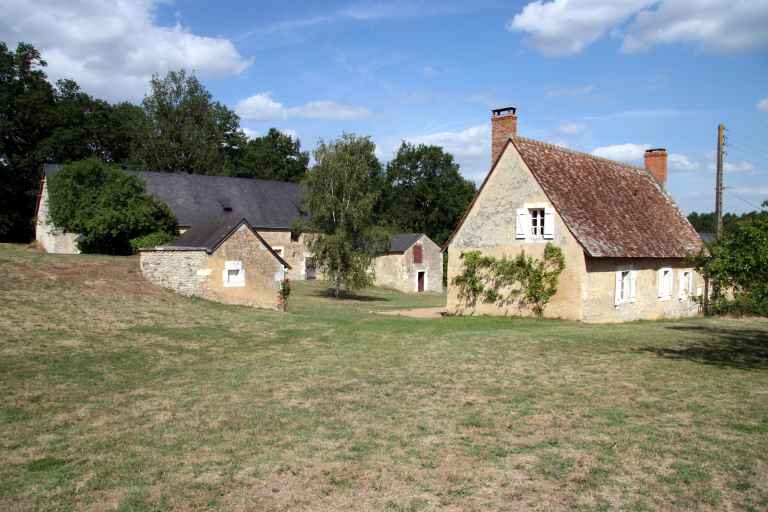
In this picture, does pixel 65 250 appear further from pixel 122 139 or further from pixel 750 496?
pixel 750 496

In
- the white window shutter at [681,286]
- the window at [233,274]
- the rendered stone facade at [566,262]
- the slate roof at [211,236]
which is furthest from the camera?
the white window shutter at [681,286]

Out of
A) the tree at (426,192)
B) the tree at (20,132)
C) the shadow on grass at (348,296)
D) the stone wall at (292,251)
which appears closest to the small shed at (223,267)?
the shadow on grass at (348,296)

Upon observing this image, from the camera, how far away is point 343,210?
3616cm

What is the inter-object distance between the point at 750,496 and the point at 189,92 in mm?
57424

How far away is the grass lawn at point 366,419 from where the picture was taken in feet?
19.2

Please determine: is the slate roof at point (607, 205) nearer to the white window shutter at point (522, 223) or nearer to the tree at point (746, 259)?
the white window shutter at point (522, 223)

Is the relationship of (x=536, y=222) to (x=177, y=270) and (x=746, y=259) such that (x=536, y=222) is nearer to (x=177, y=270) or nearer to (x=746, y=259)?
(x=746, y=259)

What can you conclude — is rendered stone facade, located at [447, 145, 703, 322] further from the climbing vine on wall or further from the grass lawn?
the grass lawn

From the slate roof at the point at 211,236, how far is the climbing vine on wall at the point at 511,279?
7.21 m

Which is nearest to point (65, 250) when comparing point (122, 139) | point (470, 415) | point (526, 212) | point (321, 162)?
point (321, 162)

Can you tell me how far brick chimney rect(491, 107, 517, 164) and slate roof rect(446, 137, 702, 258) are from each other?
0.68 meters

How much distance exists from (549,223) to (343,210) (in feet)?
54.6

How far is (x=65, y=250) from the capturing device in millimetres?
36438

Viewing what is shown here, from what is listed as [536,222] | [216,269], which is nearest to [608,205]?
[536,222]
